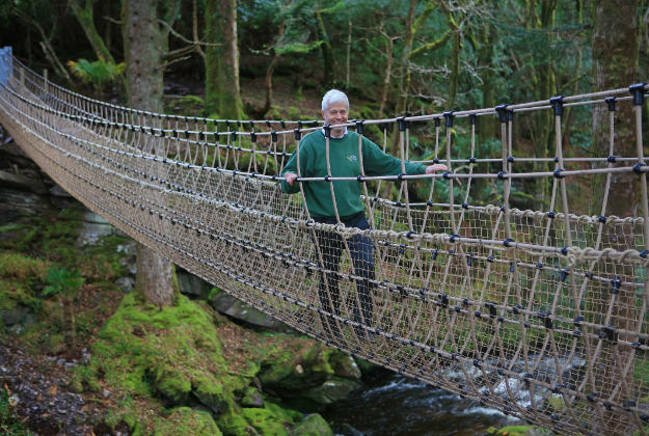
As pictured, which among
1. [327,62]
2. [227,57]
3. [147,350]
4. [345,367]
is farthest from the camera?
[327,62]

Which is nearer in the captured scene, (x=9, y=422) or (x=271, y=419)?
(x=9, y=422)

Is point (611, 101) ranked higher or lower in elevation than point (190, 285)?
higher

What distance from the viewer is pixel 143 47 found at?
490cm

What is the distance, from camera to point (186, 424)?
4.25m

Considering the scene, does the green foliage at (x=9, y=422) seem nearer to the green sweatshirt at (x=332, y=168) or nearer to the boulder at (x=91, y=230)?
the boulder at (x=91, y=230)

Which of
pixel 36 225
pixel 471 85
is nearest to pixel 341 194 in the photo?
pixel 36 225

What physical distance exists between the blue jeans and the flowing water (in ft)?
9.40

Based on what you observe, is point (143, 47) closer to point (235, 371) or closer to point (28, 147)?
point (28, 147)

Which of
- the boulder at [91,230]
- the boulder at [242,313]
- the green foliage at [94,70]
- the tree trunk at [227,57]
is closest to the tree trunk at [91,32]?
the green foliage at [94,70]

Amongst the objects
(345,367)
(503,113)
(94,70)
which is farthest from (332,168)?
(94,70)

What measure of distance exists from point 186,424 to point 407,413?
7.06ft

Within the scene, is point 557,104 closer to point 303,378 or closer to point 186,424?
point 186,424

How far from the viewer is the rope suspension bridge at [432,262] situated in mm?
1595

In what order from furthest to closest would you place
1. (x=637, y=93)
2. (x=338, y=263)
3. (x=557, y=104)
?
(x=338, y=263) → (x=557, y=104) → (x=637, y=93)
